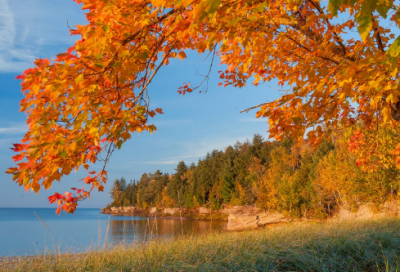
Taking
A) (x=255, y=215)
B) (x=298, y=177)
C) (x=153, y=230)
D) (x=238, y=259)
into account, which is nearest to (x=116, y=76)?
(x=238, y=259)

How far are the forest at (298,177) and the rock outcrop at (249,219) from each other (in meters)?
1.08

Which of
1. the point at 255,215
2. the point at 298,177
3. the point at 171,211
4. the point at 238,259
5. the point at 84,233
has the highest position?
the point at 298,177

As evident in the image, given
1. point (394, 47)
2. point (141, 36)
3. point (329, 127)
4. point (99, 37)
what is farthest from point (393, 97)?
point (99, 37)

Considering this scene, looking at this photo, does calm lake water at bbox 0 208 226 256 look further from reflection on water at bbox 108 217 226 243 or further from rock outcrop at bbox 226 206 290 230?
rock outcrop at bbox 226 206 290 230

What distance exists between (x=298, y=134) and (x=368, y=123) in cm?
172

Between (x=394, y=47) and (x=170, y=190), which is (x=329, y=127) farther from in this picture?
(x=170, y=190)

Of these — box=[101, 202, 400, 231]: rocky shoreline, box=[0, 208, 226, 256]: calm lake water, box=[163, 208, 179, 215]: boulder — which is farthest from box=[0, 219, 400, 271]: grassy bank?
box=[163, 208, 179, 215]: boulder

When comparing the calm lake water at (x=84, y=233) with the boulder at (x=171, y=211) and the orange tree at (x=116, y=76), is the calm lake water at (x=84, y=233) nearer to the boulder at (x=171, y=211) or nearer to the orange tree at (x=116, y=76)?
the orange tree at (x=116, y=76)

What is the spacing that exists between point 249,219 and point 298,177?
676 centimetres

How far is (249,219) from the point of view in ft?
91.4

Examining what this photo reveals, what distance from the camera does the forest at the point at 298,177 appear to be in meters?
12.5

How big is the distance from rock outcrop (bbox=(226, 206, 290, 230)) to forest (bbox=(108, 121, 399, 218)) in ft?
3.56

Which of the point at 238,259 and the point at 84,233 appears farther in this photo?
the point at 84,233

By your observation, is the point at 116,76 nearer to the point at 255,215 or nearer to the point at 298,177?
the point at 298,177
